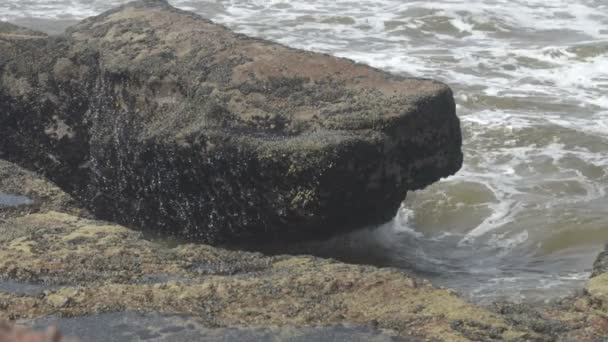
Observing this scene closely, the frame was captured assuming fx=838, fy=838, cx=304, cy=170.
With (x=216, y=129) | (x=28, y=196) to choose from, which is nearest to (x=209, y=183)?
(x=216, y=129)

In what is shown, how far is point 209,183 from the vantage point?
514 centimetres

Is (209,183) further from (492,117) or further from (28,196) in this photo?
(492,117)

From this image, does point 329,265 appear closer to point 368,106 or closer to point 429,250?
point 368,106

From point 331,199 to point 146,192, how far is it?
1377 mm

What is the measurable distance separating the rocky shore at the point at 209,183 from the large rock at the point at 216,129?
1 centimetres

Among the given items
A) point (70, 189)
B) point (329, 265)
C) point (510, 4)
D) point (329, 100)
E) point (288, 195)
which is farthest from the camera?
point (510, 4)

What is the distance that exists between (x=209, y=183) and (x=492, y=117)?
5.86 metres

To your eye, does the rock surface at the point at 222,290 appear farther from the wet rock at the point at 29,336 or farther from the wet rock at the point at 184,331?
the wet rock at the point at 29,336

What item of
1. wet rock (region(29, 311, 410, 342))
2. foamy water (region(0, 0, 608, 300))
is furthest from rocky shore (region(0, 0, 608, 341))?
foamy water (region(0, 0, 608, 300))

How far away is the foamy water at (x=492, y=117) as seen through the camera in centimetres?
606

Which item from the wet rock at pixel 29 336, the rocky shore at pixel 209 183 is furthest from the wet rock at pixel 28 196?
the wet rock at pixel 29 336

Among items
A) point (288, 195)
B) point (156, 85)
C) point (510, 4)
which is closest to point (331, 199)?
point (288, 195)

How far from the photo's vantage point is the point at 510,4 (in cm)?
1822

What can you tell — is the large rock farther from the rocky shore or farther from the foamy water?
the foamy water
